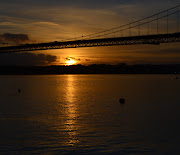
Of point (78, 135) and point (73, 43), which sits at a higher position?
point (73, 43)

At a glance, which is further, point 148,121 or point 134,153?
point 148,121

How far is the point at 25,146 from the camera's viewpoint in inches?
403

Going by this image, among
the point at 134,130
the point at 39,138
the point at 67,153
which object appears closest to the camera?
the point at 67,153

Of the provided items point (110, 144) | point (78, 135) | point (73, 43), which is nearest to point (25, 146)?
point (78, 135)

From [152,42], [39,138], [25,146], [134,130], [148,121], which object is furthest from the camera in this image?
[152,42]

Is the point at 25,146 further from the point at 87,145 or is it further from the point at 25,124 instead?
the point at 25,124

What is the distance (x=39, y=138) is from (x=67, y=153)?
2.45m

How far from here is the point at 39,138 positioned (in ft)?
37.5

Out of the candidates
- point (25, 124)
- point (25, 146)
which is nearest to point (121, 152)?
point (25, 146)

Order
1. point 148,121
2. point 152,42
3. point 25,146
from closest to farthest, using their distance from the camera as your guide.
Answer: point 25,146 → point 148,121 → point 152,42

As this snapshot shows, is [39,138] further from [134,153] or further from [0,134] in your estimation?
[134,153]

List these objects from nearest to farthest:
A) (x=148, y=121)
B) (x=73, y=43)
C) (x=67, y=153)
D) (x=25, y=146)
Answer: (x=67, y=153) < (x=25, y=146) < (x=148, y=121) < (x=73, y=43)

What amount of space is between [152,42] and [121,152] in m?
42.3

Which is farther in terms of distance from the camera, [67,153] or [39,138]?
[39,138]
